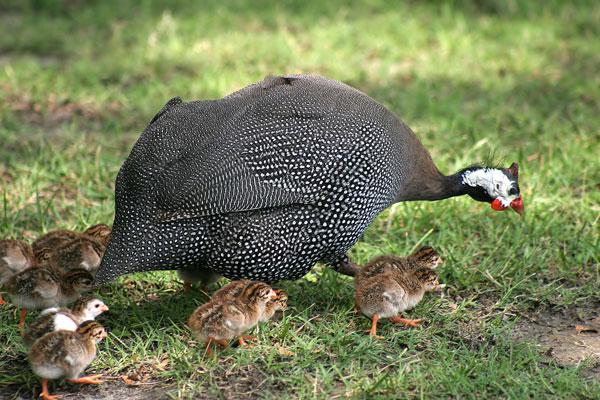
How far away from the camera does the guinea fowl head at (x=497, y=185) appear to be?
4.60m

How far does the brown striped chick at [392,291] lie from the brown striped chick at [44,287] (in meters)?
1.21

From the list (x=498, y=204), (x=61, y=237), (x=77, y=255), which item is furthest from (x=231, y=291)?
(x=498, y=204)

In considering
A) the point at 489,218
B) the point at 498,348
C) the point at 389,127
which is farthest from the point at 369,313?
the point at 489,218

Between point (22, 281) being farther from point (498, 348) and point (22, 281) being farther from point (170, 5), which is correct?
point (170, 5)

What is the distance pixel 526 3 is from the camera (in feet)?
27.3

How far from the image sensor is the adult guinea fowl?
4.02 m

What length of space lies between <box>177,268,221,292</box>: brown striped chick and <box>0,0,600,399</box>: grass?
8 centimetres

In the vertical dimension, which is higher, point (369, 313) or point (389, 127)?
point (389, 127)

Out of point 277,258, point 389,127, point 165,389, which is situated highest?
point 389,127

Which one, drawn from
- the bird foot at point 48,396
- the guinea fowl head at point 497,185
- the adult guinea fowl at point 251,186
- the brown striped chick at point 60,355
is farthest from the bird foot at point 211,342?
the guinea fowl head at point 497,185

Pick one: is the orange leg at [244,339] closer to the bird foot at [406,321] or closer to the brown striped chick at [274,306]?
the brown striped chick at [274,306]

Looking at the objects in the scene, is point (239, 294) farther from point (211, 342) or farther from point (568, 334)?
point (568, 334)

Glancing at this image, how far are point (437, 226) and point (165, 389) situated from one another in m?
1.99

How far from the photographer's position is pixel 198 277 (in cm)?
440
